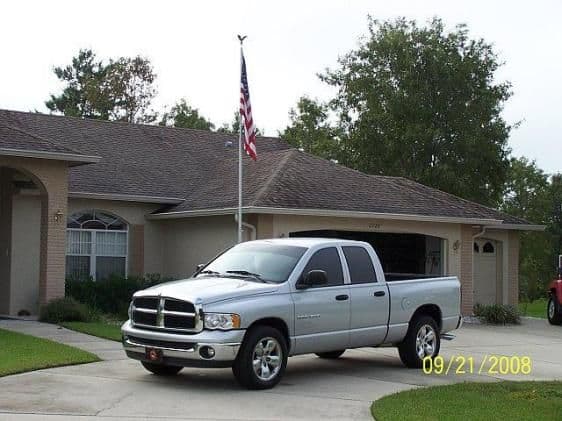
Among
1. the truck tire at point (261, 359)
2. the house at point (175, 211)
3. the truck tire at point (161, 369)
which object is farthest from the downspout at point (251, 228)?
the truck tire at point (261, 359)

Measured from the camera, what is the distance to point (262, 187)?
69.3 ft

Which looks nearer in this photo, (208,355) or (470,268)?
(208,355)

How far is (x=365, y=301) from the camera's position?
1238 cm

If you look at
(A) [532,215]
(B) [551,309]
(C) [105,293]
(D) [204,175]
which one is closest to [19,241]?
(C) [105,293]

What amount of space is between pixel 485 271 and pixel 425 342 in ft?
48.5

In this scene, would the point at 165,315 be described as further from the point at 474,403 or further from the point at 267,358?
the point at 474,403

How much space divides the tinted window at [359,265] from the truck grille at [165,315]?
279 centimetres

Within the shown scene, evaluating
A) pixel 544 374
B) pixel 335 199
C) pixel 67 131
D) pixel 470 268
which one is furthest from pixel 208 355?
pixel 67 131

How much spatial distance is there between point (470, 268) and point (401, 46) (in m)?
15.0

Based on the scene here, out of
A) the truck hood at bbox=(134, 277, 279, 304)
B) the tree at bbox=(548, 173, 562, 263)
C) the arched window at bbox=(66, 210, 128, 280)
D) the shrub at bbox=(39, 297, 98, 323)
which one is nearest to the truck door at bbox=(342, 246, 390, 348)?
the truck hood at bbox=(134, 277, 279, 304)

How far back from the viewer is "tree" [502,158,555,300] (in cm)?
5062

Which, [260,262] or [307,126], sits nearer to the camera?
[260,262]

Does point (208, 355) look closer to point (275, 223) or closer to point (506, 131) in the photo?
point (275, 223)

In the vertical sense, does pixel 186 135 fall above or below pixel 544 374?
above
